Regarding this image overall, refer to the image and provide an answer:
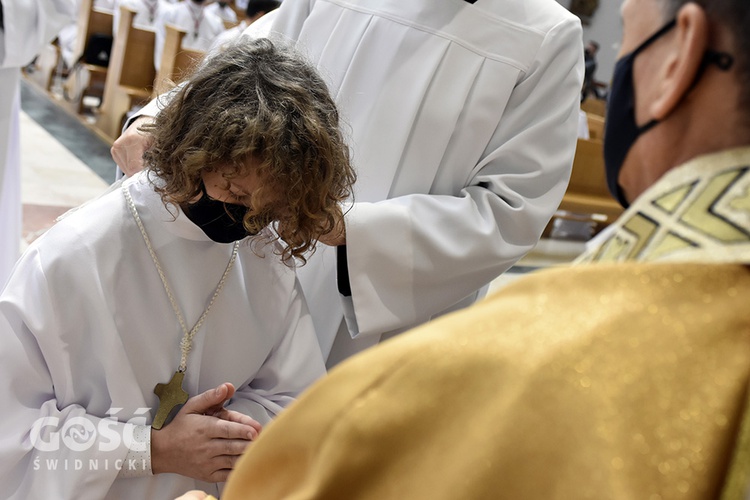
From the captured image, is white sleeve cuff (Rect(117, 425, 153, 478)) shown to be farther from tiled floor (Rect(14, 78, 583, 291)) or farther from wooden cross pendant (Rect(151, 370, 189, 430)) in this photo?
tiled floor (Rect(14, 78, 583, 291))

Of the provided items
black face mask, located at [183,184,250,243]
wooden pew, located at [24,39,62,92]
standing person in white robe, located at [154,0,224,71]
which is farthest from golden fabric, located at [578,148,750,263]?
standing person in white robe, located at [154,0,224,71]

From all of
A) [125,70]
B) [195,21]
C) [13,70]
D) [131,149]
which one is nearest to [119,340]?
[131,149]

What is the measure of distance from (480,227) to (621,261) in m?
1.35

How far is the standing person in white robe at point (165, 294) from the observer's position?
1.69 meters

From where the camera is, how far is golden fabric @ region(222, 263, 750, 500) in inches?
25.5

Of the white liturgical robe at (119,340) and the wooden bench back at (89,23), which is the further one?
the wooden bench back at (89,23)

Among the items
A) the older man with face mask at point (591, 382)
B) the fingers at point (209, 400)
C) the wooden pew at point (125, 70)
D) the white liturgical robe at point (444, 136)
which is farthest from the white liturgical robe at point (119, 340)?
the wooden pew at point (125, 70)

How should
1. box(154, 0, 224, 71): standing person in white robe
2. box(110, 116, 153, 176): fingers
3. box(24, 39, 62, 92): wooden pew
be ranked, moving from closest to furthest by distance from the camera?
1. box(110, 116, 153, 176): fingers
2. box(24, 39, 62, 92): wooden pew
3. box(154, 0, 224, 71): standing person in white robe

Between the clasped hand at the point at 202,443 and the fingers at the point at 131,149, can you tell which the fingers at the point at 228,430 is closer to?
the clasped hand at the point at 202,443

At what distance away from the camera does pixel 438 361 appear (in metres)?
0.67

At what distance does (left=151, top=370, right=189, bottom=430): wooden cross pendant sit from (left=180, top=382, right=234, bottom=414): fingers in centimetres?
3

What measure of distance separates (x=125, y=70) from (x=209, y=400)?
805 centimetres

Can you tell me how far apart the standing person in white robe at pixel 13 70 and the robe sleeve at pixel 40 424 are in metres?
2.12

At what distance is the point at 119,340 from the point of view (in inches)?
70.6
